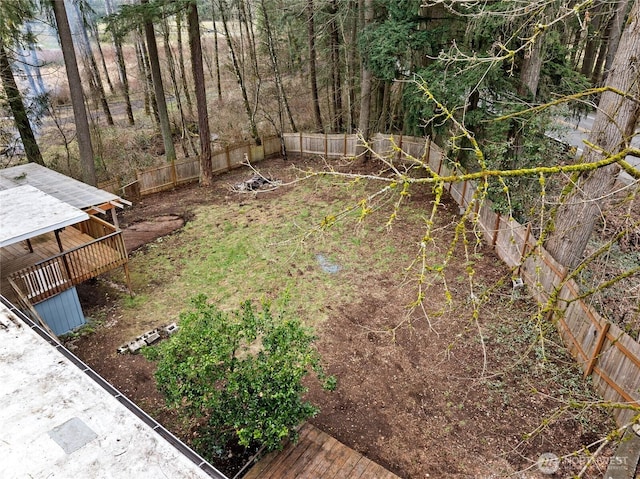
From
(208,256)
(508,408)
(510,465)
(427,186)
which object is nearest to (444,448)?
(510,465)

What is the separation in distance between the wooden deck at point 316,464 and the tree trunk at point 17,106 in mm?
14048

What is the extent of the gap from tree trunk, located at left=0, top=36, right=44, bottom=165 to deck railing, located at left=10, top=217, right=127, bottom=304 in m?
6.41

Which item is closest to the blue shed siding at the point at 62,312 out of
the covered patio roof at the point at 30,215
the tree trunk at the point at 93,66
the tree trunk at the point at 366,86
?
the covered patio roof at the point at 30,215

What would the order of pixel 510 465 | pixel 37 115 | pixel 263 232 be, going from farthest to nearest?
pixel 37 115
pixel 263 232
pixel 510 465

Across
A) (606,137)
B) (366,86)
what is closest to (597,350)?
(606,137)

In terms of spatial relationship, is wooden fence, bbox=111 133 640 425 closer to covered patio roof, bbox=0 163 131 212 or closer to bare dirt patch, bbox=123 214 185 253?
bare dirt patch, bbox=123 214 185 253

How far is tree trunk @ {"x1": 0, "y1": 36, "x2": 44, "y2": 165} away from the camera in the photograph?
1294cm

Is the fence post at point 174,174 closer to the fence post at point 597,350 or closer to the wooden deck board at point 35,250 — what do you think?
the wooden deck board at point 35,250

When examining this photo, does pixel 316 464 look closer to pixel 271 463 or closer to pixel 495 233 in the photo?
pixel 271 463

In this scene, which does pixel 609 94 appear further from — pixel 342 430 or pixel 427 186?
pixel 427 186

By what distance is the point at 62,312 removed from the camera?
8.33m

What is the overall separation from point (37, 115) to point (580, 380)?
17.8 meters

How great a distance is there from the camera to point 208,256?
36.6 ft

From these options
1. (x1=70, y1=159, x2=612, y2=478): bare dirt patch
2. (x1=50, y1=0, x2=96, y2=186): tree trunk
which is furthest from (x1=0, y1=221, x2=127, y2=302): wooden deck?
(x1=50, y1=0, x2=96, y2=186): tree trunk
